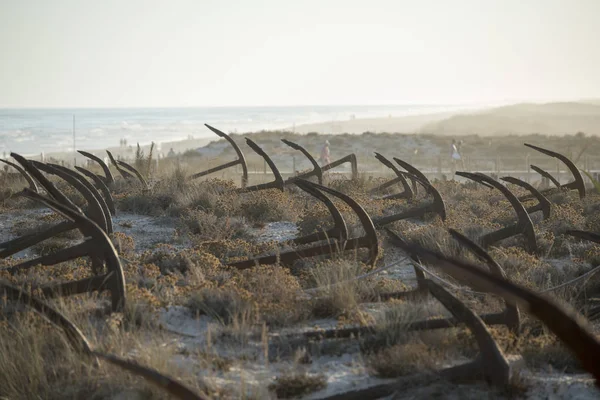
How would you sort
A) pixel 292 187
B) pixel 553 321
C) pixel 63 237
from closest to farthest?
pixel 553 321 → pixel 63 237 → pixel 292 187

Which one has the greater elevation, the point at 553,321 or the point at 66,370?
the point at 553,321

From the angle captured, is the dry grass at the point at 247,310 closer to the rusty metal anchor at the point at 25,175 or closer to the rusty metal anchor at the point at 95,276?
the rusty metal anchor at the point at 95,276

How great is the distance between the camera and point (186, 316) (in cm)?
528

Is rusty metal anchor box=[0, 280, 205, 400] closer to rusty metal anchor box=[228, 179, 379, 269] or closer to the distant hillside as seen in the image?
rusty metal anchor box=[228, 179, 379, 269]

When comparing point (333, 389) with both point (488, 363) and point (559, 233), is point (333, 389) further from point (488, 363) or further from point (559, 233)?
point (559, 233)

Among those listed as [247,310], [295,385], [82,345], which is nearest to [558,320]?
[295,385]

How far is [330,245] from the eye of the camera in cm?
676

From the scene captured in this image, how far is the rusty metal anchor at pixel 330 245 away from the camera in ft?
21.7

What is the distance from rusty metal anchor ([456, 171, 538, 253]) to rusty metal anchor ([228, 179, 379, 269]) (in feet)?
4.75

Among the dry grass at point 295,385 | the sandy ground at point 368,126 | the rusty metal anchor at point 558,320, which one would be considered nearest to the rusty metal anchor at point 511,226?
the dry grass at point 295,385

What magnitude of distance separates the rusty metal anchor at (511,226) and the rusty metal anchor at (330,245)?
145 centimetres

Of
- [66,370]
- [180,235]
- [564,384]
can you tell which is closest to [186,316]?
[66,370]

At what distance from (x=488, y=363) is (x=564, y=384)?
636mm

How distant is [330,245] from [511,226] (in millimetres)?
2274
